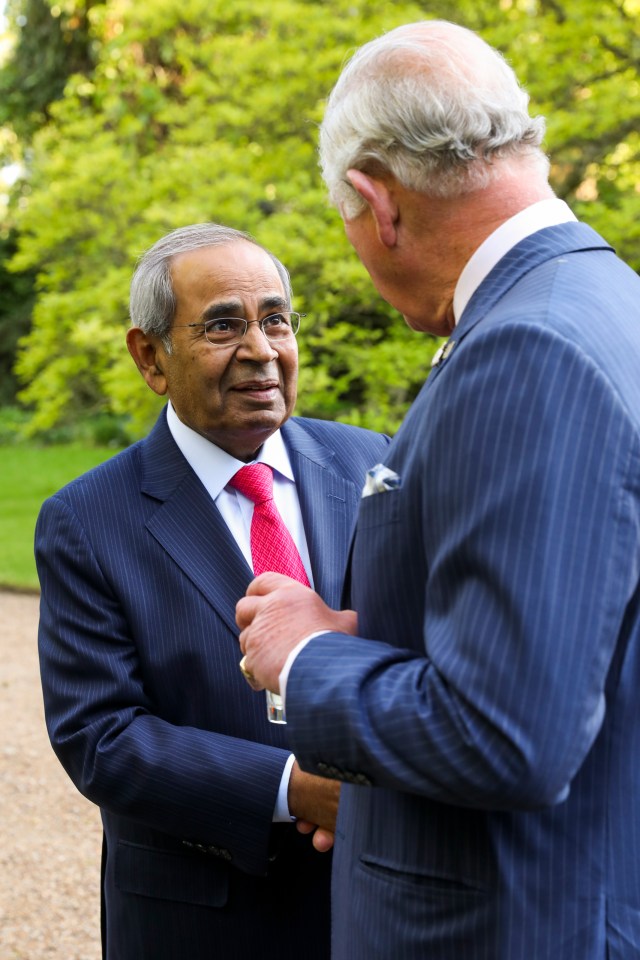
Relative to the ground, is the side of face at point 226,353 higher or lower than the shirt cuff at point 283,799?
higher

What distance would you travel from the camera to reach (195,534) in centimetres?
225

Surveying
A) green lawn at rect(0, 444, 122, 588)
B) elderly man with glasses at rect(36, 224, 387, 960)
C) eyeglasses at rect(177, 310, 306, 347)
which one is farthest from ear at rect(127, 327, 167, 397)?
green lawn at rect(0, 444, 122, 588)

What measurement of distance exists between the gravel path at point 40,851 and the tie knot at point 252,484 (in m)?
3.07

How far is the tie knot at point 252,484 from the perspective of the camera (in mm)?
2381

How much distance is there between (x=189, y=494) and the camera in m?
2.30

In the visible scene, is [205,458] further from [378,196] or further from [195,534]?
[378,196]

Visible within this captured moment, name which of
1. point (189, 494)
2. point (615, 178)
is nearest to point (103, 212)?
point (615, 178)

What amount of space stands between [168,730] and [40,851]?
3.93m

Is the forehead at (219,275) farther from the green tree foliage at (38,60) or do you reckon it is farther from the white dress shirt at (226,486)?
the green tree foliage at (38,60)

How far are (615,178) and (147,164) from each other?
4.35 metres

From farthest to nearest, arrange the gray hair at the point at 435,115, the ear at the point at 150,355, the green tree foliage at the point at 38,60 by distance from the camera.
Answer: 1. the green tree foliage at the point at 38,60
2. the ear at the point at 150,355
3. the gray hair at the point at 435,115

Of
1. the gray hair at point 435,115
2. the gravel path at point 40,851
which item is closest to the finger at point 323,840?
the gray hair at point 435,115

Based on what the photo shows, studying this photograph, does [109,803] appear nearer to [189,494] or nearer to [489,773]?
[189,494]

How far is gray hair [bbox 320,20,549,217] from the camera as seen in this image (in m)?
1.39
